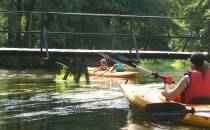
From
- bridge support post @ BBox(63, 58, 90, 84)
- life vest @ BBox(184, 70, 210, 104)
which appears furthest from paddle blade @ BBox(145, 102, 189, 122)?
bridge support post @ BBox(63, 58, 90, 84)

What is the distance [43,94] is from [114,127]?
579 centimetres

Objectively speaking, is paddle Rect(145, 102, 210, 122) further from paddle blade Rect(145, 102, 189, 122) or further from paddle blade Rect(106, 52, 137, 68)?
paddle blade Rect(106, 52, 137, 68)

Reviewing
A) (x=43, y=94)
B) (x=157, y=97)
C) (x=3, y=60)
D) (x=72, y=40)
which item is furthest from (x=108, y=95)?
(x=3, y=60)

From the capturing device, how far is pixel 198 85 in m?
9.77

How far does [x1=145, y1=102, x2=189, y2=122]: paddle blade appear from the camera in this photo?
9.09m

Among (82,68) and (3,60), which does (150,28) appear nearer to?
(3,60)

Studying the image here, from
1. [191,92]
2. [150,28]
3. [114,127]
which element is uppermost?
[150,28]

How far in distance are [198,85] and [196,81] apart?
0.08 m

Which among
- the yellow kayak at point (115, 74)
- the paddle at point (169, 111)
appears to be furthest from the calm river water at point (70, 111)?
the yellow kayak at point (115, 74)

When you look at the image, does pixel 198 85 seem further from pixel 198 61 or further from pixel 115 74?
pixel 115 74

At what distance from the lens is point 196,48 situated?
37812mm

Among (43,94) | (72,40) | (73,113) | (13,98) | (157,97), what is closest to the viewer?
(157,97)

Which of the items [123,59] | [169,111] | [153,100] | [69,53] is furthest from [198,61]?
[69,53]

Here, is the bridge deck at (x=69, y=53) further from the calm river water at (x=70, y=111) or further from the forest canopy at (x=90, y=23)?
the forest canopy at (x=90, y=23)
